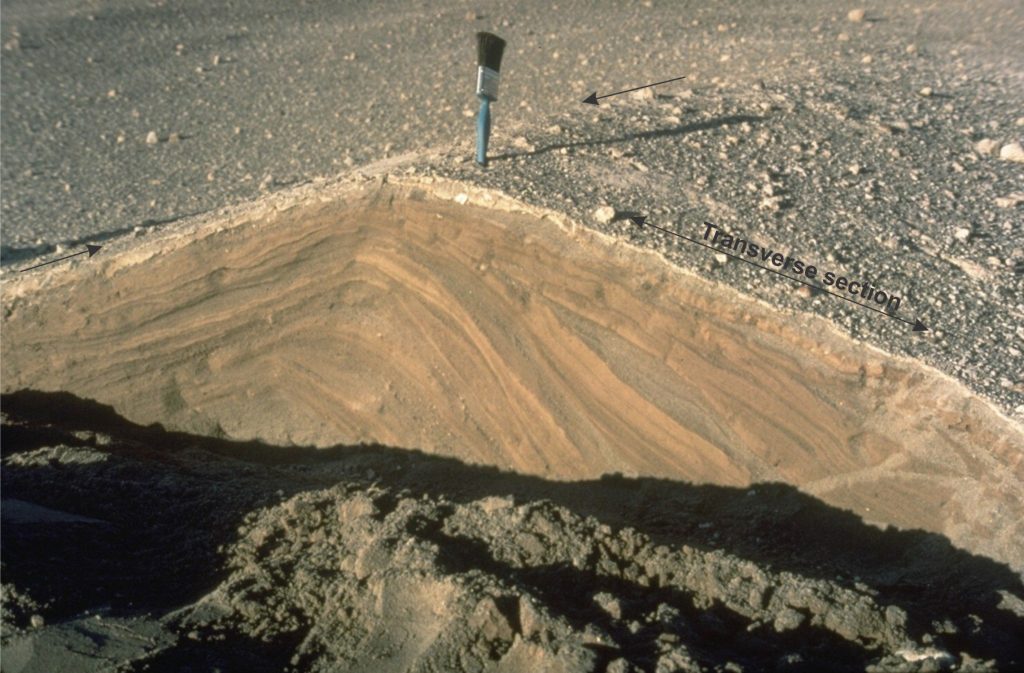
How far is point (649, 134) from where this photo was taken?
5.16 m

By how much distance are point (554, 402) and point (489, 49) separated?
1.77 meters

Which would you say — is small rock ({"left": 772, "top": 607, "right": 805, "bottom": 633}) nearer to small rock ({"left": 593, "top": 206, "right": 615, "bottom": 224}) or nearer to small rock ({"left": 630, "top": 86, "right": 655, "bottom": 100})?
small rock ({"left": 593, "top": 206, "right": 615, "bottom": 224})

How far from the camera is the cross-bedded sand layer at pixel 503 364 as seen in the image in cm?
384

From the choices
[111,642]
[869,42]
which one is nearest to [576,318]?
[111,642]

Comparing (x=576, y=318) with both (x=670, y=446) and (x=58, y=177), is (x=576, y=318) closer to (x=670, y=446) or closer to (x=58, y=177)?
(x=670, y=446)

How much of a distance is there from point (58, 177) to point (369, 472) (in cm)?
404

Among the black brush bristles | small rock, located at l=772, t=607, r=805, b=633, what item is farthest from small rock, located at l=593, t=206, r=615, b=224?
small rock, located at l=772, t=607, r=805, b=633

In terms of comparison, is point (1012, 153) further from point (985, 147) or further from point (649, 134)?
point (649, 134)

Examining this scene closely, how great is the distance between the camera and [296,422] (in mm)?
5176

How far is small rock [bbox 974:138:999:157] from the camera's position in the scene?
5.21 meters

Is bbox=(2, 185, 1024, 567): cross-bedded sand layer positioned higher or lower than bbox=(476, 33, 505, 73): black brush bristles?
lower

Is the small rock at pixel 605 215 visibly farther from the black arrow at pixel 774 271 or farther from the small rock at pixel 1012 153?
the small rock at pixel 1012 153

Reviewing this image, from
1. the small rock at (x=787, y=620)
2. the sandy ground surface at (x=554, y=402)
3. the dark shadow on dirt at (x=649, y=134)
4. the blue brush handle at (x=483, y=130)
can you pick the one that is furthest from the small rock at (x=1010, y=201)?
the small rock at (x=787, y=620)

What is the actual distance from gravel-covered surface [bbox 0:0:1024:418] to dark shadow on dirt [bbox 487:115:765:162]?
0.8 inches
